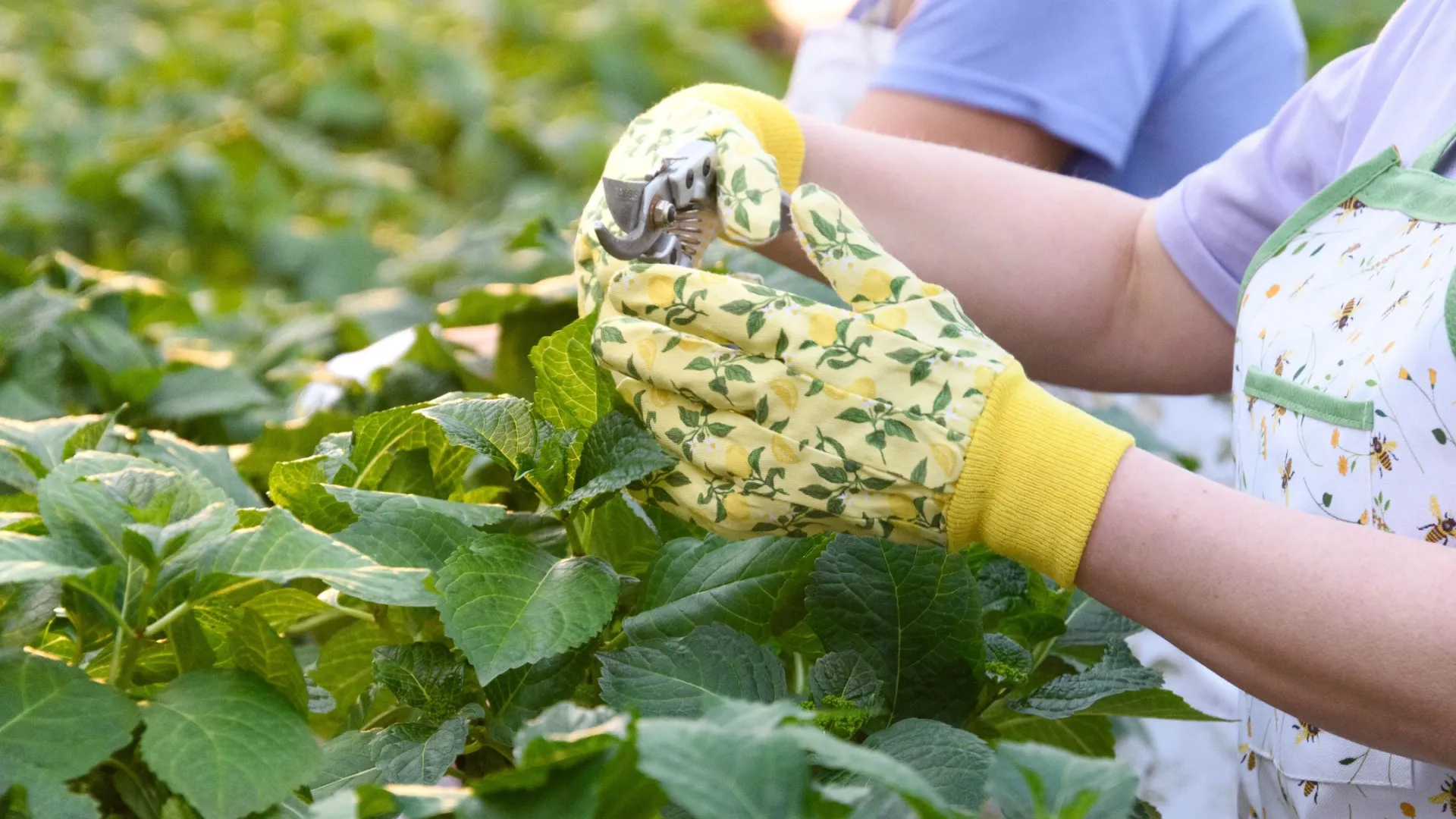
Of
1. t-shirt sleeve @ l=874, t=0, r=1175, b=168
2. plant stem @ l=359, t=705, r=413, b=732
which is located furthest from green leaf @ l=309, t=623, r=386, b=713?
t-shirt sleeve @ l=874, t=0, r=1175, b=168

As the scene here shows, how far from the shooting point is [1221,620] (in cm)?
71

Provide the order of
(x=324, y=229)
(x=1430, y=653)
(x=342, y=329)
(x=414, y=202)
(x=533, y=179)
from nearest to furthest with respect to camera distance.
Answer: (x=1430, y=653)
(x=342, y=329)
(x=324, y=229)
(x=414, y=202)
(x=533, y=179)

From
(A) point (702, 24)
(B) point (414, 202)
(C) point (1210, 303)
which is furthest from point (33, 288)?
(A) point (702, 24)

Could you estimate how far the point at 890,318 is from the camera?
2.50 ft

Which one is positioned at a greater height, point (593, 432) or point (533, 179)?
point (593, 432)

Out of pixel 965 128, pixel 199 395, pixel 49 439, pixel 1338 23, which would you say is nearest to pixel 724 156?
pixel 49 439

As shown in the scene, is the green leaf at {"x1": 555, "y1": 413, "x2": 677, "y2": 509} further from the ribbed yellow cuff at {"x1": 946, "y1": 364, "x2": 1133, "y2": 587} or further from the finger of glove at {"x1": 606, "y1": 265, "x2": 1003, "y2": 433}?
the ribbed yellow cuff at {"x1": 946, "y1": 364, "x2": 1133, "y2": 587}

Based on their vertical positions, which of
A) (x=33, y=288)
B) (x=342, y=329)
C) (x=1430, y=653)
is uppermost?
(x=1430, y=653)

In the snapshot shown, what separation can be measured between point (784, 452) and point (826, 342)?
68 millimetres

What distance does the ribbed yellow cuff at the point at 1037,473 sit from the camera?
722 millimetres

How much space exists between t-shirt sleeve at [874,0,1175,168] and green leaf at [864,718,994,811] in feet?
3.48

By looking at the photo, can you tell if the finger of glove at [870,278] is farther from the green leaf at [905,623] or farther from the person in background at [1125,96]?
the person in background at [1125,96]

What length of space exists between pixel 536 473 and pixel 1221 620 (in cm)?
39

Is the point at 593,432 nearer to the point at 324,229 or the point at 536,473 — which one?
Answer: the point at 536,473
